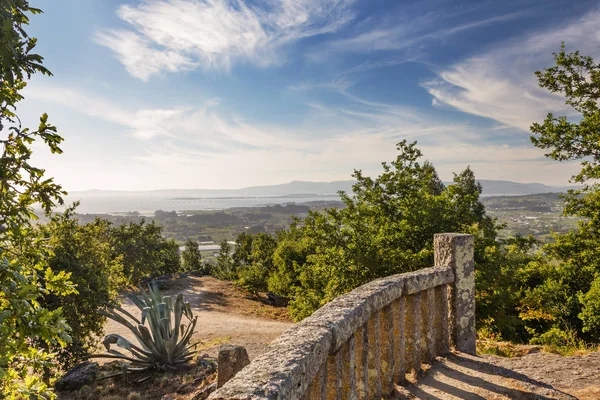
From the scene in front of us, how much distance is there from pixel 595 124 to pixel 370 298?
12398 mm

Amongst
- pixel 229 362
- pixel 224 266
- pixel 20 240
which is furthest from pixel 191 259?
pixel 20 240

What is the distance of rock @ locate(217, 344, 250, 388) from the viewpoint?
5.15 meters

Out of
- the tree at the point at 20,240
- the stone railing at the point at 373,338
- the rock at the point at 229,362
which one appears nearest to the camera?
the stone railing at the point at 373,338

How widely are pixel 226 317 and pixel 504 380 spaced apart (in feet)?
47.3

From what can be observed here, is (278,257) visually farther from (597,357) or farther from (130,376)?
(597,357)

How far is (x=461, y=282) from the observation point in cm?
450

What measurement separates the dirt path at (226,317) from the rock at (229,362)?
405cm

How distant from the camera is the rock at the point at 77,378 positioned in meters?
7.16

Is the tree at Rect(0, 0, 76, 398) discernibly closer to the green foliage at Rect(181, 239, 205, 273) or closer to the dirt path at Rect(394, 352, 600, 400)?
the dirt path at Rect(394, 352, 600, 400)

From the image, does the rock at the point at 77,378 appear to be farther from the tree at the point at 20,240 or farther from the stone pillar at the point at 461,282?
the stone pillar at the point at 461,282

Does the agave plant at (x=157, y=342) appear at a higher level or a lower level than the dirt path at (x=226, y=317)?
higher

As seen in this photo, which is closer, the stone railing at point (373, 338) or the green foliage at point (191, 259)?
the stone railing at point (373, 338)

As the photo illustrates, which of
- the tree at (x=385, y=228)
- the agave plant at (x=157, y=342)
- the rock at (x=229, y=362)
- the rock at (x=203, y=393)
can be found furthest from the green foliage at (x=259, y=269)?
the rock at (x=229, y=362)

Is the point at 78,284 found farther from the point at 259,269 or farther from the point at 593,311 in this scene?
the point at 259,269
